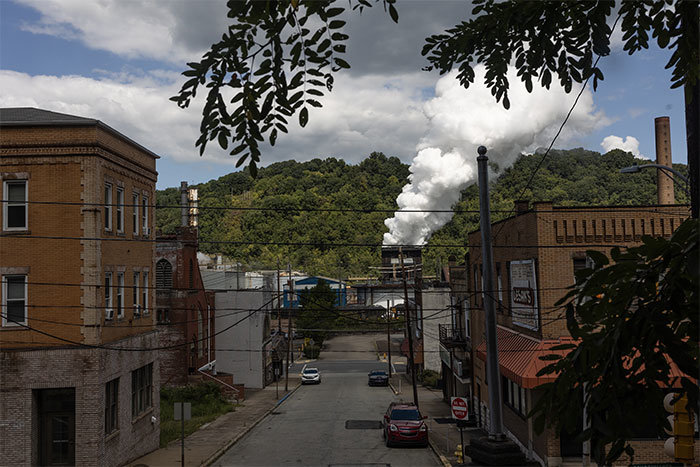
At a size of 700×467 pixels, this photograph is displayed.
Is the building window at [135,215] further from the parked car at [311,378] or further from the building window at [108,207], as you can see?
the parked car at [311,378]

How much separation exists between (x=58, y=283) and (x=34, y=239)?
1689mm

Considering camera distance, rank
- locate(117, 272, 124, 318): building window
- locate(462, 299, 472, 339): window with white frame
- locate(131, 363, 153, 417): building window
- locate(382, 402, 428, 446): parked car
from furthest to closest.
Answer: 1. locate(462, 299, 472, 339): window with white frame
2. locate(382, 402, 428, 446): parked car
3. locate(131, 363, 153, 417): building window
4. locate(117, 272, 124, 318): building window

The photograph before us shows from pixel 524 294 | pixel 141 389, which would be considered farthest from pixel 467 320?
pixel 141 389

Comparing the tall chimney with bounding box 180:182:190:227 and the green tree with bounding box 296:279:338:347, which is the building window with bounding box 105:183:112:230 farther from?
the green tree with bounding box 296:279:338:347

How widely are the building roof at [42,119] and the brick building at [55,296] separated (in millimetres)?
57

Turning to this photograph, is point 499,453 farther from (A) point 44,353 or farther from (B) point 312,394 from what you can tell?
(B) point 312,394

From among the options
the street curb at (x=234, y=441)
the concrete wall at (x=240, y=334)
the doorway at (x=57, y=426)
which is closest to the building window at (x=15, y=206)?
the doorway at (x=57, y=426)

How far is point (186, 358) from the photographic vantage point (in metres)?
42.6

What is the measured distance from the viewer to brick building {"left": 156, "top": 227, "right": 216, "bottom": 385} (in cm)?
4162

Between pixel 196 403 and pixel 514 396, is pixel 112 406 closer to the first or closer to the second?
pixel 514 396

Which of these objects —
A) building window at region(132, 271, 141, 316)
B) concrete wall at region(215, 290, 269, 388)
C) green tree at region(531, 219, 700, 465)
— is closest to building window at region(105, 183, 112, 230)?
building window at region(132, 271, 141, 316)

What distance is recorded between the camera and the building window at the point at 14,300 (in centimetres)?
2000

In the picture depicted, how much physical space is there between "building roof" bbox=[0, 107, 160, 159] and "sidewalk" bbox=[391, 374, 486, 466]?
52.5 ft

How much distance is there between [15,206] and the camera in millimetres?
20547
